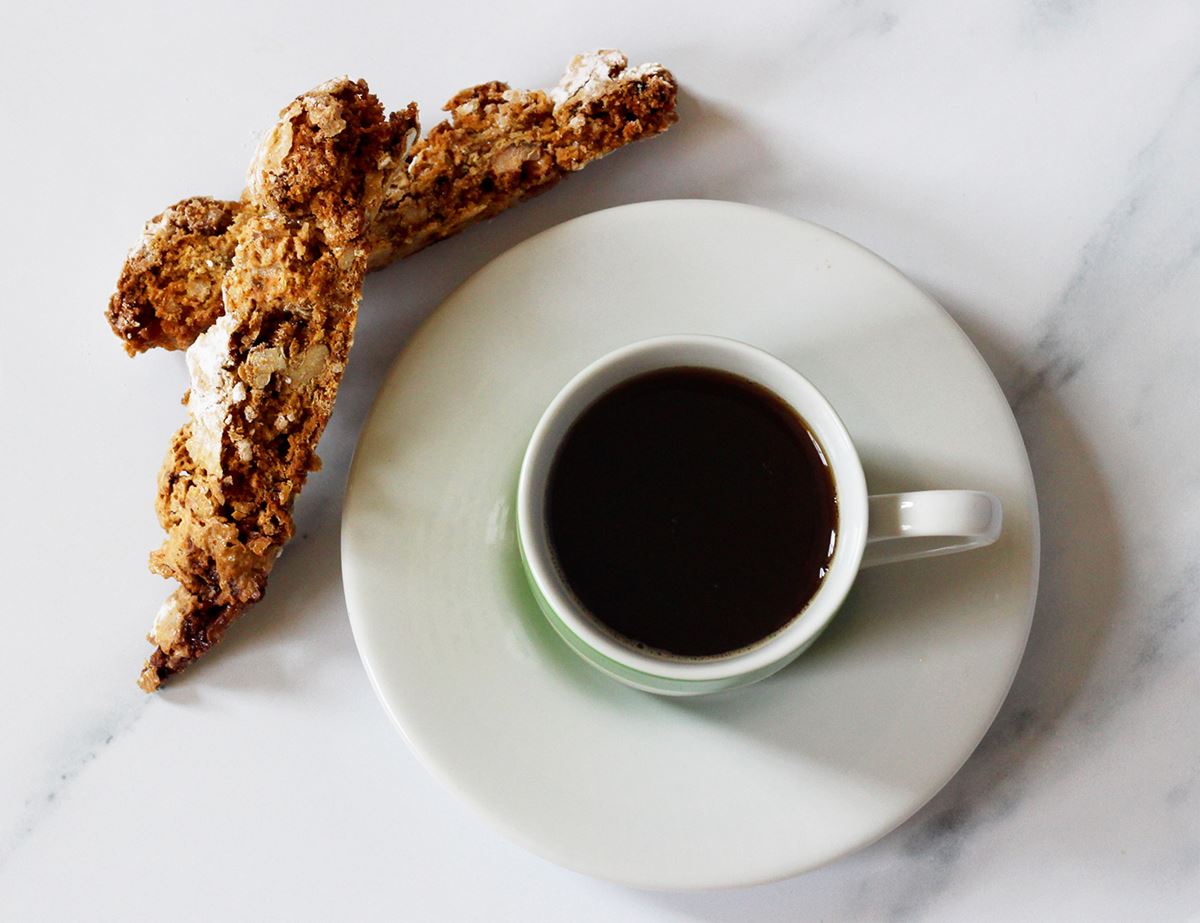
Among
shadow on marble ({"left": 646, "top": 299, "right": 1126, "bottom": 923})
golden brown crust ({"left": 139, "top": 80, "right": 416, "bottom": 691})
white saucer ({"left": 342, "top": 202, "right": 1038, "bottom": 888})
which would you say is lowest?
shadow on marble ({"left": 646, "top": 299, "right": 1126, "bottom": 923})

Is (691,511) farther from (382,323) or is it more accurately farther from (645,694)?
(382,323)

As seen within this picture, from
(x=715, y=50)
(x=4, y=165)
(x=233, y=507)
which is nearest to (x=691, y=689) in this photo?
(x=233, y=507)

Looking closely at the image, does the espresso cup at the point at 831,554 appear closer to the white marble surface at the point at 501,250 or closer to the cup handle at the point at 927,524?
the cup handle at the point at 927,524

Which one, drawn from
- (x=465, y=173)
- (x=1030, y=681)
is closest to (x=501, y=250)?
(x=465, y=173)

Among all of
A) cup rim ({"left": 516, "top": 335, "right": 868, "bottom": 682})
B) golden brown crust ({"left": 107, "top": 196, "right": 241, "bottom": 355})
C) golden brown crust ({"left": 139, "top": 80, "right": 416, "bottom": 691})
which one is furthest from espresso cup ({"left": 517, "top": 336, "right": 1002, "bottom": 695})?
golden brown crust ({"left": 107, "top": 196, "right": 241, "bottom": 355})

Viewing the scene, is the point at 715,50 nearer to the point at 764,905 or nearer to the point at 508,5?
the point at 508,5

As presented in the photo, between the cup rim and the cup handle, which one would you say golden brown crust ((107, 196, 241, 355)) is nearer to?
the cup rim
